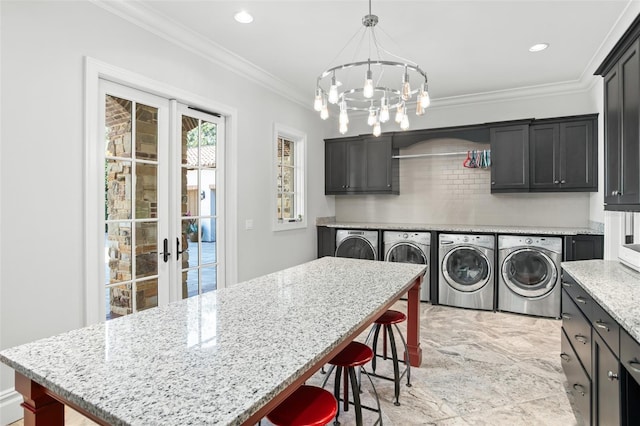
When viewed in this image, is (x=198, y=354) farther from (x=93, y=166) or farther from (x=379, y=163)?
(x=379, y=163)

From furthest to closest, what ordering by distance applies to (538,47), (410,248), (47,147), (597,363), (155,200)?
(410,248) → (538,47) → (155,200) → (47,147) → (597,363)

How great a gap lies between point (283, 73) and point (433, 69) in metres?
1.67

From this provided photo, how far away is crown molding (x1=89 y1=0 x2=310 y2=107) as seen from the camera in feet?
8.87

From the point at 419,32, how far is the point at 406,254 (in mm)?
2700

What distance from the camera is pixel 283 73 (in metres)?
4.17

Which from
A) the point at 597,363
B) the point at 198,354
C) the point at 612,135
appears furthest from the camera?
the point at 612,135

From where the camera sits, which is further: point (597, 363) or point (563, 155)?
point (563, 155)

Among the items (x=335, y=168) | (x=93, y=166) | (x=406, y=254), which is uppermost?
(x=335, y=168)

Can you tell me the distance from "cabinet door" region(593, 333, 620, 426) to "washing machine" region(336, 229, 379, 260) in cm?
328

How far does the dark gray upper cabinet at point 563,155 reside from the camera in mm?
4173

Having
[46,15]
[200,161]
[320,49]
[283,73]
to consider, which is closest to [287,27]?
[320,49]

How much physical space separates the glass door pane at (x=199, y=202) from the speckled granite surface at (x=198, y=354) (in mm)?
1629

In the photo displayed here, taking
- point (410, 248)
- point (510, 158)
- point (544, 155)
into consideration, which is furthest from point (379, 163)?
point (544, 155)

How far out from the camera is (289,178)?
197 inches
